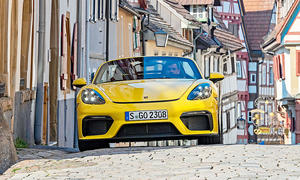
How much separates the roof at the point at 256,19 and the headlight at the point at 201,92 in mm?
61394

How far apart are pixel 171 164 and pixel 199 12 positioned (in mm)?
43524

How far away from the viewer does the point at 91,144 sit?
11.8 metres

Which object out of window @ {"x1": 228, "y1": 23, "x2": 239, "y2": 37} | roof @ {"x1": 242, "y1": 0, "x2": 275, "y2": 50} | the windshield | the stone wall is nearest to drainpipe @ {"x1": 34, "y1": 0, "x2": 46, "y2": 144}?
the windshield

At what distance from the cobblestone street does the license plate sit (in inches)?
20.2

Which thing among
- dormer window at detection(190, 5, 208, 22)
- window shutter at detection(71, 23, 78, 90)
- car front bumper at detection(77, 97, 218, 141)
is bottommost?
car front bumper at detection(77, 97, 218, 141)

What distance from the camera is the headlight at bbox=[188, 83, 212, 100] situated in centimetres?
1157

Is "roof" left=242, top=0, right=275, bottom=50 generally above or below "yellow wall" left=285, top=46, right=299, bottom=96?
above

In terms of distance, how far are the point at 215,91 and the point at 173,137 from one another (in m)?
1.06

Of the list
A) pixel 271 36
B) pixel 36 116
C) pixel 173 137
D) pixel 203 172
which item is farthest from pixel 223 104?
→ pixel 203 172

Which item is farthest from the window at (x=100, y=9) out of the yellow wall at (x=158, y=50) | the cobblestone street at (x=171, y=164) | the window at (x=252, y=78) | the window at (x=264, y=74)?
the window at (x=264, y=74)

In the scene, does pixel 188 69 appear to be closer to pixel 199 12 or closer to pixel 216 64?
pixel 199 12

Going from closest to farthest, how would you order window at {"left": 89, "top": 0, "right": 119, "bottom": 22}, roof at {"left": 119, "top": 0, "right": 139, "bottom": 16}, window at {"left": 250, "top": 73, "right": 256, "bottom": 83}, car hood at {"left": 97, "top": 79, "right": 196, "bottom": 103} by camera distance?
car hood at {"left": 97, "top": 79, "right": 196, "bottom": 103}, window at {"left": 89, "top": 0, "right": 119, "bottom": 22}, roof at {"left": 119, "top": 0, "right": 139, "bottom": 16}, window at {"left": 250, "top": 73, "right": 256, "bottom": 83}

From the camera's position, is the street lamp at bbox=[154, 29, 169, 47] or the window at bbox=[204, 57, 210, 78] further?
the window at bbox=[204, 57, 210, 78]

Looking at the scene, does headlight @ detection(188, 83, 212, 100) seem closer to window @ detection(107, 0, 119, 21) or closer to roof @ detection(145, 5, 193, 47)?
window @ detection(107, 0, 119, 21)
